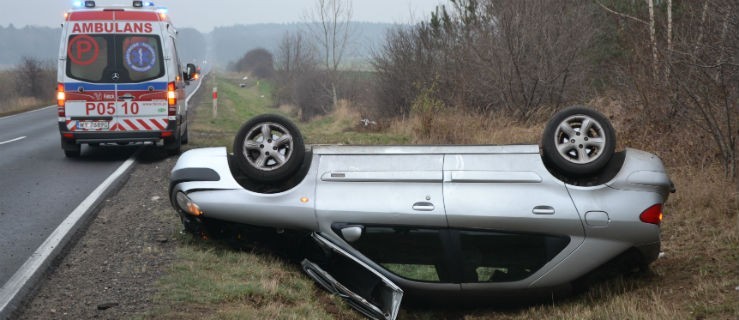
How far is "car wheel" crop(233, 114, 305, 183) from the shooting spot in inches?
264

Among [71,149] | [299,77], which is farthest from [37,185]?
[299,77]

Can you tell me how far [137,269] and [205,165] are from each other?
39.9 inches

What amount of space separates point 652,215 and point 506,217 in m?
1.09

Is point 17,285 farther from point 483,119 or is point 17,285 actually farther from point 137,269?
point 483,119

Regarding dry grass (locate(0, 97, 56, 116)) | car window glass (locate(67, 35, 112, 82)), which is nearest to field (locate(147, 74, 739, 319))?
car window glass (locate(67, 35, 112, 82))

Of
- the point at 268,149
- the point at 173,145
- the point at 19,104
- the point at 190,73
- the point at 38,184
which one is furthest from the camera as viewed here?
the point at 19,104

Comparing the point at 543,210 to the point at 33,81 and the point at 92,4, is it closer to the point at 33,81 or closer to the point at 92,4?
the point at 92,4

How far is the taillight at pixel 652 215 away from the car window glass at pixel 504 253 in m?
0.58

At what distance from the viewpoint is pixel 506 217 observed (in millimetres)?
6105

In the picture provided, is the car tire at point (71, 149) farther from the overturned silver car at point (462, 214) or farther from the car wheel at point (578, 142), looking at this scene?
the car wheel at point (578, 142)

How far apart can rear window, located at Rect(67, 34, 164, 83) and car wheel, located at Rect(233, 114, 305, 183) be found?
7.38 meters

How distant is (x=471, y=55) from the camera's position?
64.0 feet

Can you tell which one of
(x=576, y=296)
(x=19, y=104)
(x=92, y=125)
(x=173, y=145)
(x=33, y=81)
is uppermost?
(x=92, y=125)

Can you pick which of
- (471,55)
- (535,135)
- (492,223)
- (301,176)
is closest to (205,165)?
(301,176)
